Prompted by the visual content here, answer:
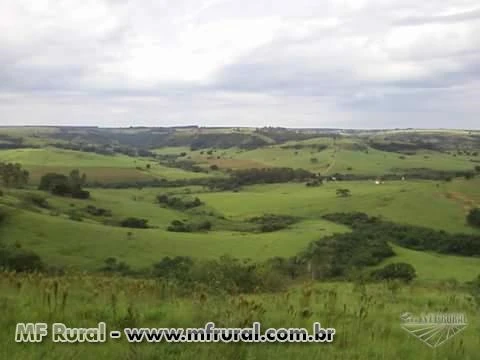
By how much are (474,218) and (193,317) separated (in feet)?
292

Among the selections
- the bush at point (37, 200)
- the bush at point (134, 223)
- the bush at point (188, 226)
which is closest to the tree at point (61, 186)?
the bush at point (37, 200)

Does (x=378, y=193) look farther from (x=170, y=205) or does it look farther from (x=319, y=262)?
(x=319, y=262)

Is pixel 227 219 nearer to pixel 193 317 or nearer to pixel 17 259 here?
pixel 17 259

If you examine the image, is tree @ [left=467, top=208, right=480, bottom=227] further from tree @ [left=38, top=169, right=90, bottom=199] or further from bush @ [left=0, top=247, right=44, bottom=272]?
tree @ [left=38, top=169, right=90, bottom=199]

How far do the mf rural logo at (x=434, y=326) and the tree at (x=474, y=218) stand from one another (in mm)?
85594

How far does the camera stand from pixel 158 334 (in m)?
6.15

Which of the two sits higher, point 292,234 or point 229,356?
point 229,356

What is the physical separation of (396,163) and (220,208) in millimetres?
98371

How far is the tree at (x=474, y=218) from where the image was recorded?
8669 centimetres

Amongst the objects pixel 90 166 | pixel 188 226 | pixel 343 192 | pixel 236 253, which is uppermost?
pixel 90 166

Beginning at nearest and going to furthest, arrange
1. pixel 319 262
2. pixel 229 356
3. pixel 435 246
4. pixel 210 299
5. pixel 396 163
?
pixel 229 356 < pixel 210 299 < pixel 319 262 < pixel 435 246 < pixel 396 163

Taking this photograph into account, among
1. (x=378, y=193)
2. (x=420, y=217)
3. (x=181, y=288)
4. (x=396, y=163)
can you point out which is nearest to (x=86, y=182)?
(x=378, y=193)

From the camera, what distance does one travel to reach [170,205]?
385 ft

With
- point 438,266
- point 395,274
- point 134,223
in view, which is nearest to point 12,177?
point 134,223
